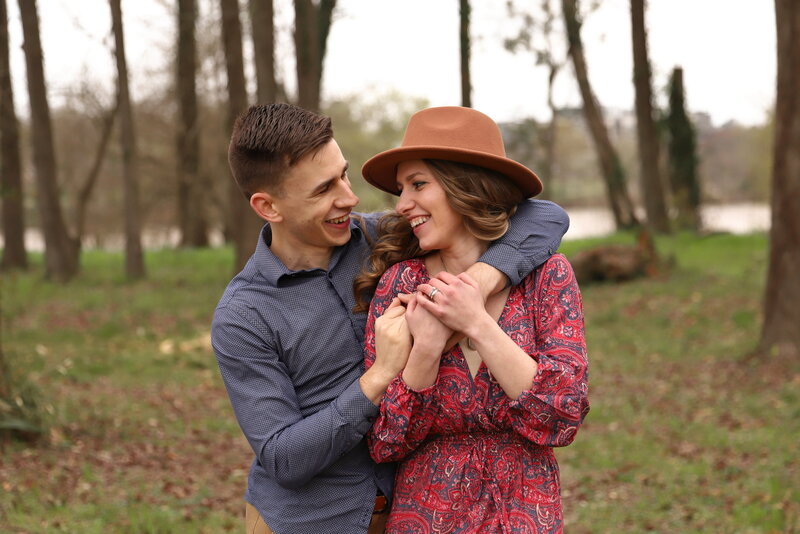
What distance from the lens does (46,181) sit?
58.8 feet

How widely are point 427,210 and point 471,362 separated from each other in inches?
18.6

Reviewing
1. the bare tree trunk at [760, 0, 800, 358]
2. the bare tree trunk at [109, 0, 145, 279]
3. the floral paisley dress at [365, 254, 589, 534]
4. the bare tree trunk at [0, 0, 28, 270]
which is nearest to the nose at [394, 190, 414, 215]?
the floral paisley dress at [365, 254, 589, 534]

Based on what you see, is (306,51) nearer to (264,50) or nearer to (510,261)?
(264,50)

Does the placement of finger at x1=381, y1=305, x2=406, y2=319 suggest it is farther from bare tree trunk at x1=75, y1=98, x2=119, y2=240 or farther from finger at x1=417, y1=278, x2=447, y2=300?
bare tree trunk at x1=75, y1=98, x2=119, y2=240

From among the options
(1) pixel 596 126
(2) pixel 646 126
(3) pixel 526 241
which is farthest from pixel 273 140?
(1) pixel 596 126

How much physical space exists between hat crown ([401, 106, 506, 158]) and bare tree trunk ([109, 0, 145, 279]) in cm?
1617

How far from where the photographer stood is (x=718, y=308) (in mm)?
12680

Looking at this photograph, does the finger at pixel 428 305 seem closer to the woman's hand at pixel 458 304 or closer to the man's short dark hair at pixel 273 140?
the woman's hand at pixel 458 304

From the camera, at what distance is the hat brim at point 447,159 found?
2658 mm

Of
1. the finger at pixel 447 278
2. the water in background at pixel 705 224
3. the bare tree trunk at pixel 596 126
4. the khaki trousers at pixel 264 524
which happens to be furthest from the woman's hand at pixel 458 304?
the bare tree trunk at pixel 596 126

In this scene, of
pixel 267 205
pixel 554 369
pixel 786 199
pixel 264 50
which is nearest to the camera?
pixel 554 369

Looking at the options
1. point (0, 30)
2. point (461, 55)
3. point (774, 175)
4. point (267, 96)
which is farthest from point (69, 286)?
point (774, 175)

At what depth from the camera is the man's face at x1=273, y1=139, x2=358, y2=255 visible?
9.25 ft

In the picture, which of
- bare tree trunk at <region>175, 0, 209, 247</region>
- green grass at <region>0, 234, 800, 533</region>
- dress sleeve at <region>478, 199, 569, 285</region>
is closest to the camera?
dress sleeve at <region>478, 199, 569, 285</region>
